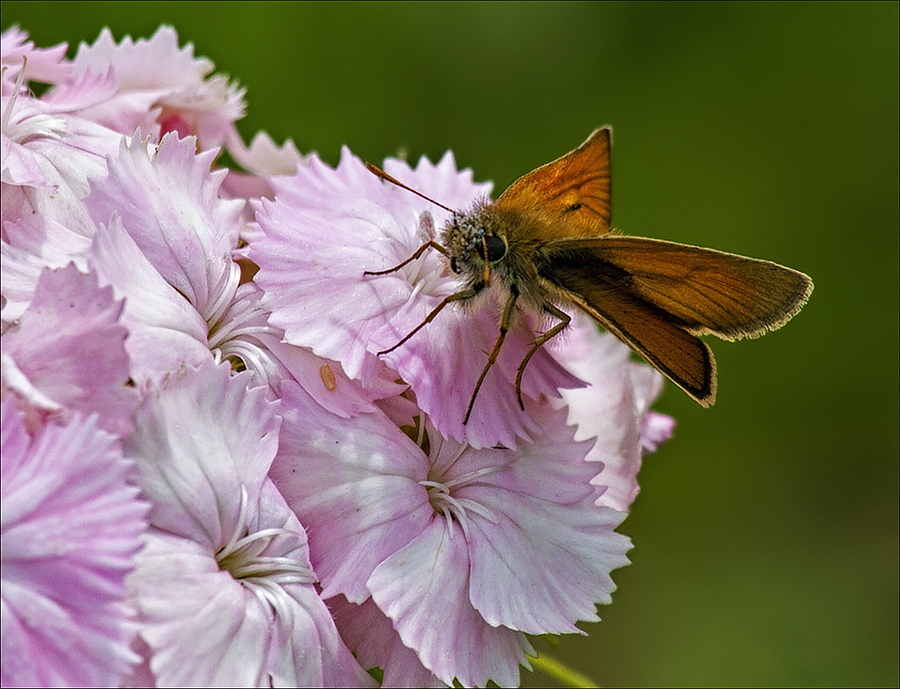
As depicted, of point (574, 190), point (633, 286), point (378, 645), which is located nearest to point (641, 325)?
point (633, 286)

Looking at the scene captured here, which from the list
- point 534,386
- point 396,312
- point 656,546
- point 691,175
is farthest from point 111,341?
point 691,175

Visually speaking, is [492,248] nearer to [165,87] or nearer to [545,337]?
[545,337]

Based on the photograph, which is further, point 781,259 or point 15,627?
point 781,259

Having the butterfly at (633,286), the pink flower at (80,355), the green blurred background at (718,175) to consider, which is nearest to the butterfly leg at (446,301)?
the butterfly at (633,286)

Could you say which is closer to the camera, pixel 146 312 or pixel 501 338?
pixel 146 312

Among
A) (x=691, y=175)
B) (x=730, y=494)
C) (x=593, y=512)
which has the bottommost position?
(x=593, y=512)

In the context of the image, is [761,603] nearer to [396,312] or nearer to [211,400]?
[396,312]

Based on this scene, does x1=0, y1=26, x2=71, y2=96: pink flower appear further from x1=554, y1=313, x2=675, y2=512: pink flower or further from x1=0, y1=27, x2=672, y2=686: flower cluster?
x1=554, y1=313, x2=675, y2=512: pink flower
